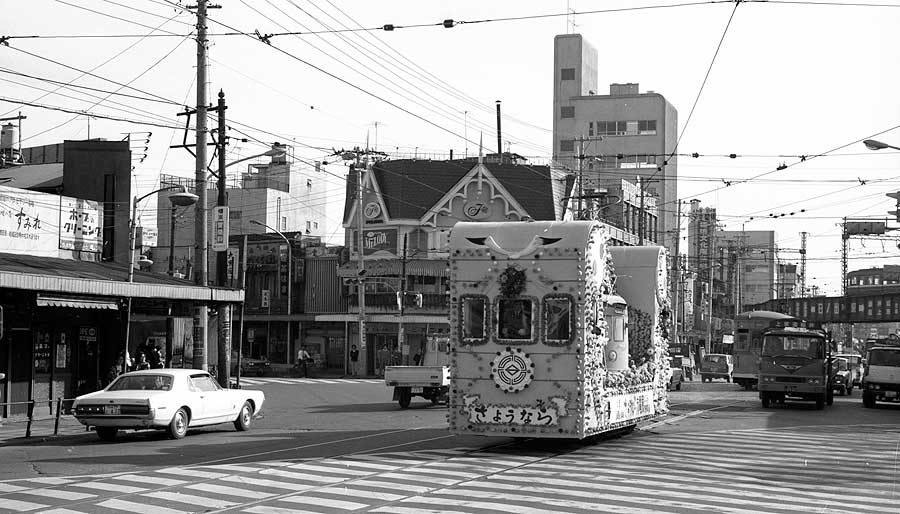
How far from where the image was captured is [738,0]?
25641 mm

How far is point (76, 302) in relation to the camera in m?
28.1

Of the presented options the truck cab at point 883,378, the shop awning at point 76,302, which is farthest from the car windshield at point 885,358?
the shop awning at point 76,302

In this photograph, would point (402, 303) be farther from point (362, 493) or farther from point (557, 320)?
point (362, 493)

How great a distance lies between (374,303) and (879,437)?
49126 mm

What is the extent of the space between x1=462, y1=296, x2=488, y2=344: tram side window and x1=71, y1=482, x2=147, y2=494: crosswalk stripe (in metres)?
6.78

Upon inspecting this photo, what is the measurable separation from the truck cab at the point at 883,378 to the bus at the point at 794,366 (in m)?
1.45

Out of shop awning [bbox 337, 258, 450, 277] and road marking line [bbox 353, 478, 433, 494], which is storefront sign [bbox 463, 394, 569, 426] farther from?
shop awning [bbox 337, 258, 450, 277]

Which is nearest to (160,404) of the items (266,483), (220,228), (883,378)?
(266,483)

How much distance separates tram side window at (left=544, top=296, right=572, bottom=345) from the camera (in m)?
18.5

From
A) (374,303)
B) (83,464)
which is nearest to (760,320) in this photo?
(374,303)

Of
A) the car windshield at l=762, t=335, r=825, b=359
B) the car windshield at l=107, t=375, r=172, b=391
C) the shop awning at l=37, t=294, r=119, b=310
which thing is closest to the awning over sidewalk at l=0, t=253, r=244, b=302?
the shop awning at l=37, t=294, r=119, b=310

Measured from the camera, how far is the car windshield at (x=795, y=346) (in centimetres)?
3700

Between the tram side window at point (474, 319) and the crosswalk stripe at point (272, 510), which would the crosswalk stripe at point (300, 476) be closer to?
the crosswalk stripe at point (272, 510)

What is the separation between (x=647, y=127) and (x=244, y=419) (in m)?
79.7
